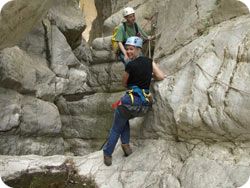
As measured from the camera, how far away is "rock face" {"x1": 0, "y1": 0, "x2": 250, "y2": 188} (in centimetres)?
884

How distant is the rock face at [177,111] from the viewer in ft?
29.0

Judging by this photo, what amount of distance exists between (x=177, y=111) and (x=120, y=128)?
5.07 feet

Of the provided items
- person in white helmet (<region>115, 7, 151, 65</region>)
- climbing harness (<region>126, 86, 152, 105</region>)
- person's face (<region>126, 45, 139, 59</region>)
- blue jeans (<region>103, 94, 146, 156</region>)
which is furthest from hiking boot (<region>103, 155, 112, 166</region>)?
person in white helmet (<region>115, 7, 151, 65</region>)

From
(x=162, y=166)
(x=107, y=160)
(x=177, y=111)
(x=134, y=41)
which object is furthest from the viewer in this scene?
(x=107, y=160)

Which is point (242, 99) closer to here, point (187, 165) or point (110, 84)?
point (187, 165)

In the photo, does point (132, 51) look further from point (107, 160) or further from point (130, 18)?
point (107, 160)

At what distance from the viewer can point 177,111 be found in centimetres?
980

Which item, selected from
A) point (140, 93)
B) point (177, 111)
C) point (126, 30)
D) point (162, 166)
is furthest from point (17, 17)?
point (162, 166)

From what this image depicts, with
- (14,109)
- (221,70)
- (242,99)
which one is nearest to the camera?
(242,99)

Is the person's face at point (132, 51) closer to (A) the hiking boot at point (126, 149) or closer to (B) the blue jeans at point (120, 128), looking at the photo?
(B) the blue jeans at point (120, 128)

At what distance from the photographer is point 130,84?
404 inches

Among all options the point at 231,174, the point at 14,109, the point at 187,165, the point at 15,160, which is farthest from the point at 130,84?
the point at 14,109

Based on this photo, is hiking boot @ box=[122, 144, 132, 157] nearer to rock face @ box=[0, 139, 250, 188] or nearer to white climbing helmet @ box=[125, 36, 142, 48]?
rock face @ box=[0, 139, 250, 188]

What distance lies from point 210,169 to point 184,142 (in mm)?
1239
